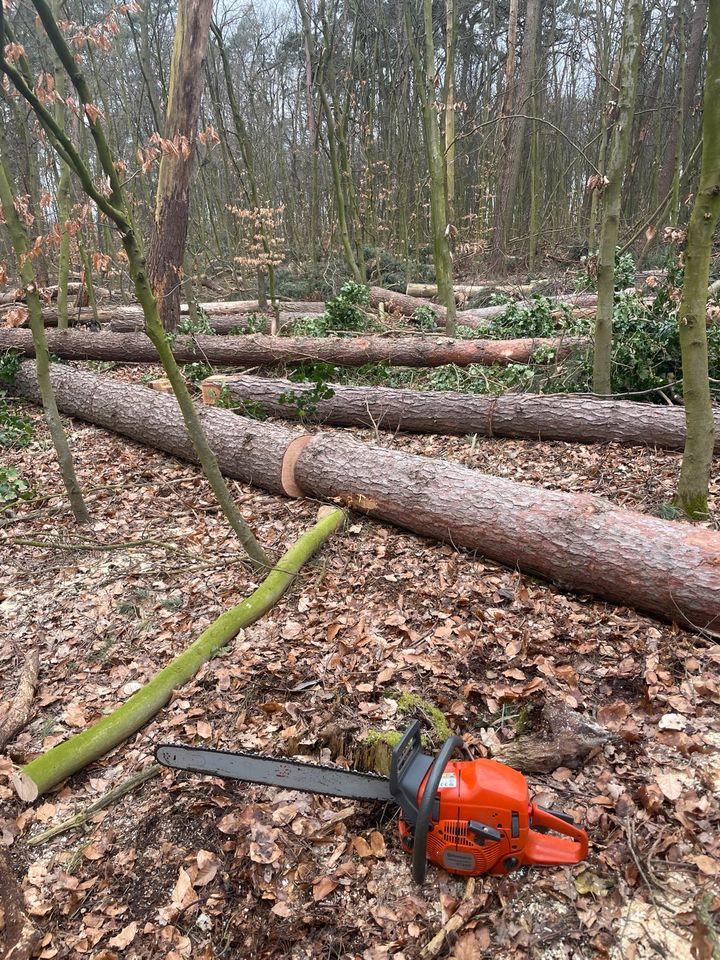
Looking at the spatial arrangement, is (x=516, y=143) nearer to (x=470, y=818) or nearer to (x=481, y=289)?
(x=481, y=289)

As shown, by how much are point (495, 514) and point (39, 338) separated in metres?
3.68

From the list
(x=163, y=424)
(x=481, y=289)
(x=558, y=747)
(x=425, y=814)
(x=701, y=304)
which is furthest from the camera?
(x=481, y=289)

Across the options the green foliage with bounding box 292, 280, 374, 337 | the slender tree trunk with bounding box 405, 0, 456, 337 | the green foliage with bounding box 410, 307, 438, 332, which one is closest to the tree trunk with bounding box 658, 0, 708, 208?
the green foliage with bounding box 410, 307, 438, 332

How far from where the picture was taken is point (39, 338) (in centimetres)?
A: 445

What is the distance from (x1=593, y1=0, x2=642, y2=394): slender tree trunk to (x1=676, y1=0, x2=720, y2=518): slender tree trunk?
140 centimetres

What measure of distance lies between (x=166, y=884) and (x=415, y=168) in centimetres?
1745

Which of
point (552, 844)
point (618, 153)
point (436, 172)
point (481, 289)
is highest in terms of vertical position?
point (436, 172)

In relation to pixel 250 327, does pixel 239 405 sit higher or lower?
lower

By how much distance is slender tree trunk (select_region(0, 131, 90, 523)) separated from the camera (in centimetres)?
413

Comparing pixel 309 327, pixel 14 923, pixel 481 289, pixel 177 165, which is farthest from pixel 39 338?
pixel 481 289

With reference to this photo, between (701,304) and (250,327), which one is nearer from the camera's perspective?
(701,304)

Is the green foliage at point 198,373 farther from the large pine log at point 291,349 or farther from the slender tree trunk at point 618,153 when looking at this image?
the slender tree trunk at point 618,153

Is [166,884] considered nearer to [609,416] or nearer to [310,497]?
[310,497]

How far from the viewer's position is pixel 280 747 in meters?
2.61
